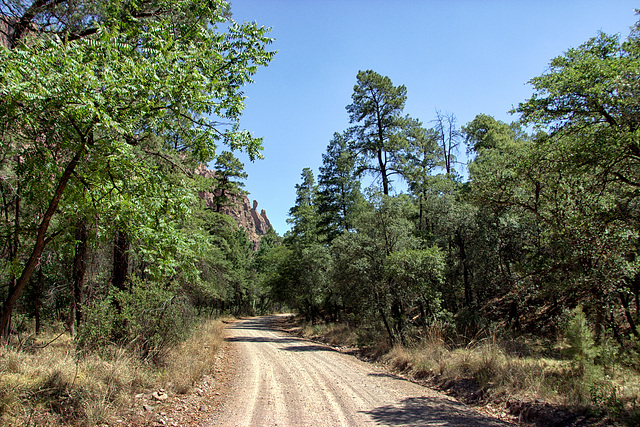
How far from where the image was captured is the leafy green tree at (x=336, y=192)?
25.9 meters

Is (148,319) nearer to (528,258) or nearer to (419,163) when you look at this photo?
(528,258)

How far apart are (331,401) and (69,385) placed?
14.6 feet

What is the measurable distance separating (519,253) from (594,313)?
5.82 m

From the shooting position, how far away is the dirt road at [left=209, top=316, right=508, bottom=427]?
18.7 ft

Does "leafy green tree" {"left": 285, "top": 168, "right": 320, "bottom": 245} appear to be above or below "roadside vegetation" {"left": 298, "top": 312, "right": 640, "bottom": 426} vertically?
above

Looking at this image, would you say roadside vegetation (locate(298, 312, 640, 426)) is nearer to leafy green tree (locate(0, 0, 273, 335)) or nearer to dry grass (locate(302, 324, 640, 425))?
dry grass (locate(302, 324, 640, 425))

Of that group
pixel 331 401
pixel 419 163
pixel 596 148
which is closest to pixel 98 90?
pixel 331 401

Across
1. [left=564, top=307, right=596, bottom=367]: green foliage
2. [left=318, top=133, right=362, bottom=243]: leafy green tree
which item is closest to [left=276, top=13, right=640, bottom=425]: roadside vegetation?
[left=564, top=307, right=596, bottom=367]: green foliage

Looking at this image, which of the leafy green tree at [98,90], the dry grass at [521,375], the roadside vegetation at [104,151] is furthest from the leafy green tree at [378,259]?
the leafy green tree at [98,90]

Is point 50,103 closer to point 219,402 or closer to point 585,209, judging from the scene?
point 219,402

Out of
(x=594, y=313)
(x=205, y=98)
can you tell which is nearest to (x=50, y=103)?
(x=205, y=98)

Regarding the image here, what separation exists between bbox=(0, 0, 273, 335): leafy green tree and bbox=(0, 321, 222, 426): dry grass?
0.80 metres

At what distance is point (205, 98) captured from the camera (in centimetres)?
510

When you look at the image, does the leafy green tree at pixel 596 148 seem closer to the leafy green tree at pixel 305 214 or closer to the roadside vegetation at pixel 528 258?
the roadside vegetation at pixel 528 258
